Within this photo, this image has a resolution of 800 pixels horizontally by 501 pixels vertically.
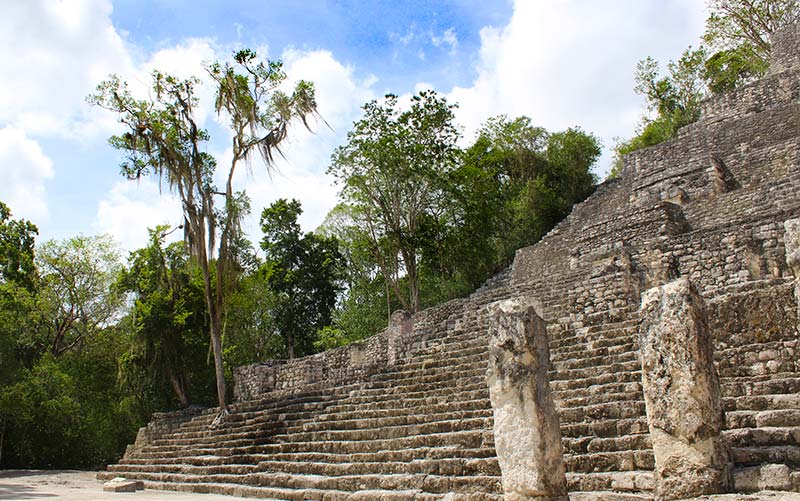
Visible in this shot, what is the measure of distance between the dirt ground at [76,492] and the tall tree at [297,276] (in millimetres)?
15146

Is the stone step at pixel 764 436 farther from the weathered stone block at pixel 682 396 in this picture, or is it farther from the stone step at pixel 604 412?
the stone step at pixel 604 412

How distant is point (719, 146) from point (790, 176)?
16.2ft

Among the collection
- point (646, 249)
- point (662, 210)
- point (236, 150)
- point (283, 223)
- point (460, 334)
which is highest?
point (283, 223)

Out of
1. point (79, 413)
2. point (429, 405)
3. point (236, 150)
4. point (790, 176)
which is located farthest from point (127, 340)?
point (790, 176)

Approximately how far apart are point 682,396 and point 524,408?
113cm

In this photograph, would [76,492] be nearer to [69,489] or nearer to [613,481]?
[69,489]

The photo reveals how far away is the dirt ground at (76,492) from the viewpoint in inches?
149

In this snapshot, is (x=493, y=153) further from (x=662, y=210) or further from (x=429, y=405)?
(x=429, y=405)

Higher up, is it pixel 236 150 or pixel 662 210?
pixel 236 150

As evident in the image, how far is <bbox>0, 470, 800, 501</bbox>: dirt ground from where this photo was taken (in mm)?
3781

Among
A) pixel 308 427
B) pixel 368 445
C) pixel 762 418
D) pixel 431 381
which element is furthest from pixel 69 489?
pixel 762 418

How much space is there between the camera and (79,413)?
17.3m

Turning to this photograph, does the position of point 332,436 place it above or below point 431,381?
below

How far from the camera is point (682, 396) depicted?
4.29 metres
